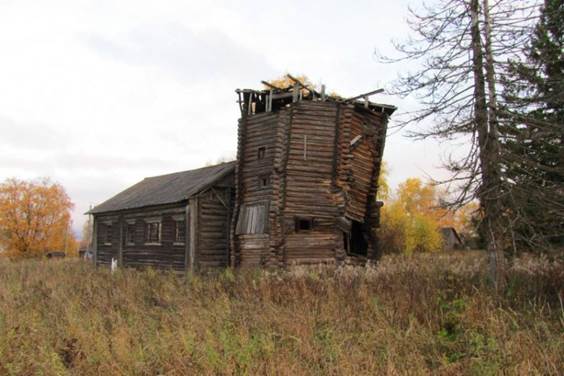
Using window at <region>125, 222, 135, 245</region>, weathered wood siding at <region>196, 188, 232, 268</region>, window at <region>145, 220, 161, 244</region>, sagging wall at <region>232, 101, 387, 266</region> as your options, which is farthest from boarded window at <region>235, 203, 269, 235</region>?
window at <region>125, 222, 135, 245</region>

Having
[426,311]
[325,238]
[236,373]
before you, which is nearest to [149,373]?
[236,373]

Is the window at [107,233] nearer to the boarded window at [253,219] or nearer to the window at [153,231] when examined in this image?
the window at [153,231]

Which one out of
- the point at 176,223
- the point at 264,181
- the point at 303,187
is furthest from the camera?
the point at 176,223

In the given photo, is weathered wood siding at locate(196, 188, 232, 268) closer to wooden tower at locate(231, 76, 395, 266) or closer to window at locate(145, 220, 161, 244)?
wooden tower at locate(231, 76, 395, 266)

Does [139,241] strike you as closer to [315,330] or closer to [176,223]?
[176,223]

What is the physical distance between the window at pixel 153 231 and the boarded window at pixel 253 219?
18.5ft

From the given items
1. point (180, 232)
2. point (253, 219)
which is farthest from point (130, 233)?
point (253, 219)

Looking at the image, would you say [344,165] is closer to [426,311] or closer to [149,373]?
[426,311]

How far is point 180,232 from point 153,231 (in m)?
2.95

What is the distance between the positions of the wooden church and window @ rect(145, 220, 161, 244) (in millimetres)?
508

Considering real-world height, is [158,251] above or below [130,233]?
below

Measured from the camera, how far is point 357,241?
2356cm

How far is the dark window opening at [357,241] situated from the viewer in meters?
23.1

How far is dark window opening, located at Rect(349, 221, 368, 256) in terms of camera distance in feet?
75.8
